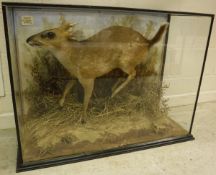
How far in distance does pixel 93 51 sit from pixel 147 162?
0.50 m

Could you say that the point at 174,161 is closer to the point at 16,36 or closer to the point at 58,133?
the point at 58,133

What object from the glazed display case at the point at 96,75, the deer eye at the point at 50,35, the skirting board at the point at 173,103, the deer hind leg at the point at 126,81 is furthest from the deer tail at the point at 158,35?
the deer eye at the point at 50,35

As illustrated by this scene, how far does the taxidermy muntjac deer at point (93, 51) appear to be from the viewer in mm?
776

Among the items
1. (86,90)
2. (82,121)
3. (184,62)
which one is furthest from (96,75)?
(184,62)

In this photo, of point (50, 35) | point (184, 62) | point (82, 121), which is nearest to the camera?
point (50, 35)

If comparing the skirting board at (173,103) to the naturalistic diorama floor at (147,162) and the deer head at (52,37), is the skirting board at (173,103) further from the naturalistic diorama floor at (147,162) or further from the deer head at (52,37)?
the deer head at (52,37)

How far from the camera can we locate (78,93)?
85 centimetres

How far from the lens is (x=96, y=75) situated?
850 millimetres

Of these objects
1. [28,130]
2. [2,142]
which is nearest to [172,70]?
Answer: [28,130]

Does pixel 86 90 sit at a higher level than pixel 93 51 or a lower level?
lower

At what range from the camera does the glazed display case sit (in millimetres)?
775

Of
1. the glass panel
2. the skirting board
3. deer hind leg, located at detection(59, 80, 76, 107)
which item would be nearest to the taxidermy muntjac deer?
deer hind leg, located at detection(59, 80, 76, 107)

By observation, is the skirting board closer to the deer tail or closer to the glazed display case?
the glazed display case

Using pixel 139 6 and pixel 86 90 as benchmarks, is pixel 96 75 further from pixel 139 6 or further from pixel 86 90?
pixel 139 6
